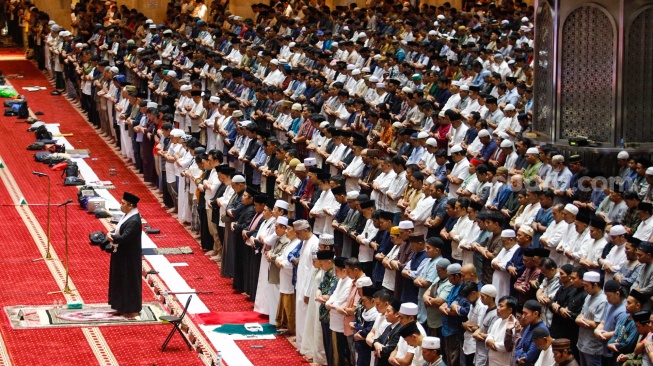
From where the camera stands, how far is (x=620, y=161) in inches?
642

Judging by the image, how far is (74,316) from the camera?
15.4 m

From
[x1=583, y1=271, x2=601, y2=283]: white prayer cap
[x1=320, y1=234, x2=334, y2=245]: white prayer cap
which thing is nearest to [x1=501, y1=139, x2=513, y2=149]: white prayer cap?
[x1=320, y1=234, x2=334, y2=245]: white prayer cap

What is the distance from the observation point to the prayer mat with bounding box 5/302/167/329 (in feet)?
49.4

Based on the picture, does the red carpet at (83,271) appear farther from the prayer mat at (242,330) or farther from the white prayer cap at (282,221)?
the white prayer cap at (282,221)

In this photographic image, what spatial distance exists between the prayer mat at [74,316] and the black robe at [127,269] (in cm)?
16

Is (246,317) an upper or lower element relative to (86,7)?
lower

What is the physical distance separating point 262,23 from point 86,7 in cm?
456

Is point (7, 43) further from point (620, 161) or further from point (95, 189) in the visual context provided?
point (620, 161)

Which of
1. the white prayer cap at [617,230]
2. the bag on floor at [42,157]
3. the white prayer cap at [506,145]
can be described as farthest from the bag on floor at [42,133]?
the white prayer cap at [617,230]

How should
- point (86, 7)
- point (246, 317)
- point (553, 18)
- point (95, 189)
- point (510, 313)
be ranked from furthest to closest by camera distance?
point (86, 7)
point (95, 189)
point (553, 18)
point (246, 317)
point (510, 313)

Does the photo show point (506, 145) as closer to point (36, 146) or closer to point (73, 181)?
point (73, 181)

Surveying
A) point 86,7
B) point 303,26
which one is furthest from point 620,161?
point 86,7

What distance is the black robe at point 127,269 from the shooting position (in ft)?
47.3

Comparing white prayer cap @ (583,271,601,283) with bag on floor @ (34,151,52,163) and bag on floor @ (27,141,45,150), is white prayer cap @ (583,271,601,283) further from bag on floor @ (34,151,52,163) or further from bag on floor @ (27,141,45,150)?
bag on floor @ (27,141,45,150)
